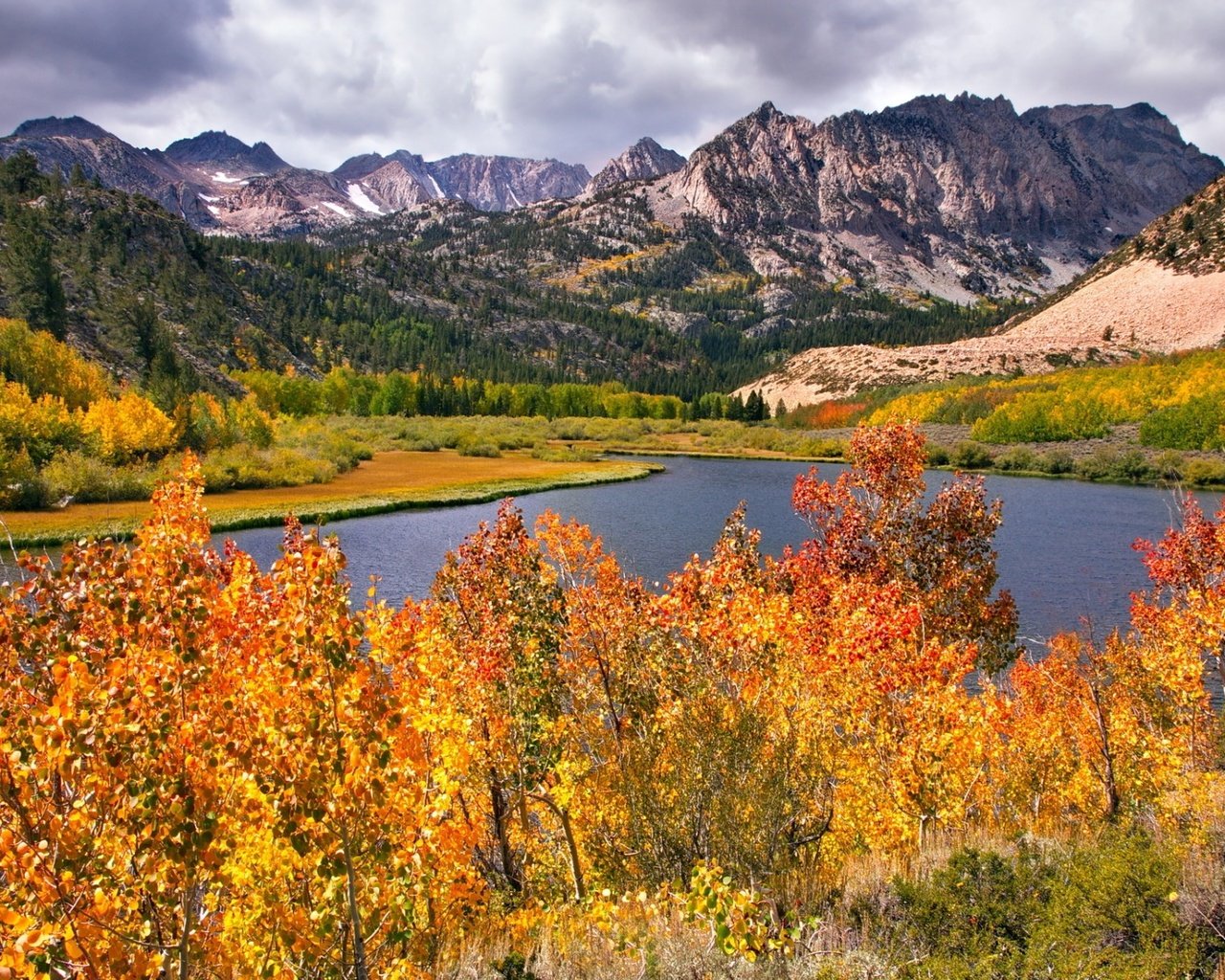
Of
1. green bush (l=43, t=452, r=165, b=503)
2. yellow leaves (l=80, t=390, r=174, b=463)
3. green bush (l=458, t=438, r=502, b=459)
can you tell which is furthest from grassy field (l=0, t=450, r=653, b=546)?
yellow leaves (l=80, t=390, r=174, b=463)

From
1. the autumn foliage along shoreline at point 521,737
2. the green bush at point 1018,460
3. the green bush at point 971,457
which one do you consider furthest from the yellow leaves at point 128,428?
the green bush at point 1018,460

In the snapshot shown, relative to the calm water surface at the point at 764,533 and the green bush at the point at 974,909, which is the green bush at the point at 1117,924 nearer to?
the green bush at the point at 974,909

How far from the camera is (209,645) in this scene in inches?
358

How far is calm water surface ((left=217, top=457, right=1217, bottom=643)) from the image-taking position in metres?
46.3

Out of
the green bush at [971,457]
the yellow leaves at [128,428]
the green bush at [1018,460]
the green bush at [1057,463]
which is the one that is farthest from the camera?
the green bush at [971,457]

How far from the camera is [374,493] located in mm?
87750

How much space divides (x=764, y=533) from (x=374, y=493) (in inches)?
1861

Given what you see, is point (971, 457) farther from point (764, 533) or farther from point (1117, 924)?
point (1117, 924)

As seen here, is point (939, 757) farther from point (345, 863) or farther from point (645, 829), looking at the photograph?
point (345, 863)

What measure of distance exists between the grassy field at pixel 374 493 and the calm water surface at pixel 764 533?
264 centimetres

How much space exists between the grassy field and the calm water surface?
8.67 ft


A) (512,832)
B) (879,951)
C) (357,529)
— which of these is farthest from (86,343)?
(879,951)

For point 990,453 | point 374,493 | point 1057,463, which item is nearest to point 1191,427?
point 1057,463

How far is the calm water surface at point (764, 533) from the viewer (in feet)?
152
